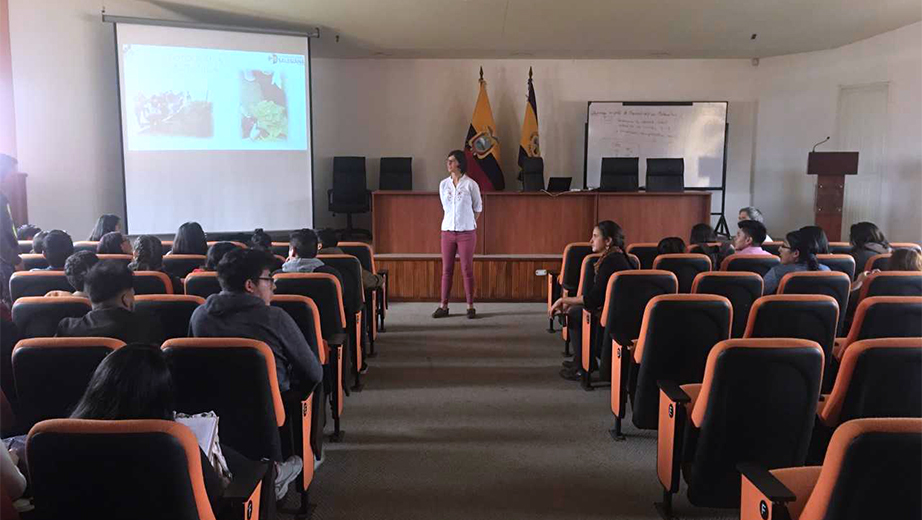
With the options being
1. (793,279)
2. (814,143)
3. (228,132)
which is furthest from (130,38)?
(814,143)

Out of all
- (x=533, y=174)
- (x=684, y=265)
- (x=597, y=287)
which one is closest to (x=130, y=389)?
(x=597, y=287)

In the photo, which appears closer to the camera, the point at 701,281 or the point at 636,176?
the point at 701,281

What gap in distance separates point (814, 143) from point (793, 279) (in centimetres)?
772

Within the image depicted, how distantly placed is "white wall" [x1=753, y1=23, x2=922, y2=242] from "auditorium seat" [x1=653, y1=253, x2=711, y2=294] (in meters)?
5.82

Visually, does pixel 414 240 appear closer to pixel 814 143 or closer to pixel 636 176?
pixel 636 176

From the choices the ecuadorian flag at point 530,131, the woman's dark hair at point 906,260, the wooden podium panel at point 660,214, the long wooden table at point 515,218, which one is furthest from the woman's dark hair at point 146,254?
the ecuadorian flag at point 530,131

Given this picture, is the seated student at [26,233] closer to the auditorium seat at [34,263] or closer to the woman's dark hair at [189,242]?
the auditorium seat at [34,263]

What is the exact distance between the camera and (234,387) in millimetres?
2225

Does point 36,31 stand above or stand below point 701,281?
above

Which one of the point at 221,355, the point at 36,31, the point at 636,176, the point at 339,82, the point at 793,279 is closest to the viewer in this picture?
the point at 221,355

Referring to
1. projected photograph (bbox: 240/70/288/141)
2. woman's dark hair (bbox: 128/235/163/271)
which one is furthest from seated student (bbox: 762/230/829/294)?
projected photograph (bbox: 240/70/288/141)

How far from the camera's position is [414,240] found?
7367 millimetres

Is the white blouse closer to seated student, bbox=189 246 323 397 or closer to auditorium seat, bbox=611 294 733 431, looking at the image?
auditorium seat, bbox=611 294 733 431

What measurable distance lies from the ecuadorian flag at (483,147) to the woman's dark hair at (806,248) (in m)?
6.29
